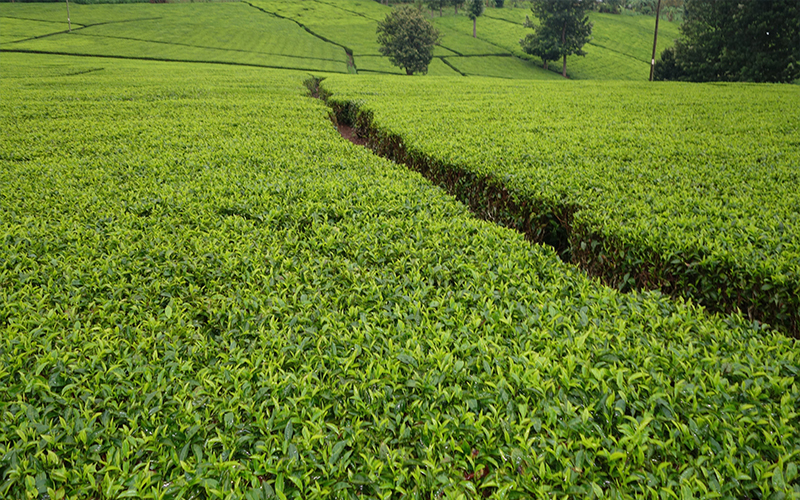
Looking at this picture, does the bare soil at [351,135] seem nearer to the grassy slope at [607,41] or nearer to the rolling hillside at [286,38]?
the rolling hillside at [286,38]

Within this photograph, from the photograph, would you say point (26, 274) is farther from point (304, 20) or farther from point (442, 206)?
point (304, 20)

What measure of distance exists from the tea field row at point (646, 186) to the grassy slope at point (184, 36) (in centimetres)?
3952

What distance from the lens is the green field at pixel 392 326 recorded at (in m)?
1.87

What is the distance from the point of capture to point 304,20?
67.6 metres

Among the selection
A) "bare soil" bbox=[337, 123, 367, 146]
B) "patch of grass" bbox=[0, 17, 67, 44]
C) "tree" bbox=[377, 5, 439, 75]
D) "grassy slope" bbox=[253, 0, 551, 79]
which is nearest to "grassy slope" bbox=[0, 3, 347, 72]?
"patch of grass" bbox=[0, 17, 67, 44]

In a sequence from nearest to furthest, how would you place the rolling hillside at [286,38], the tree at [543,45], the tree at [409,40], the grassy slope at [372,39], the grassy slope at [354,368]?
the grassy slope at [354,368], the rolling hillside at [286,38], the tree at [409,40], the grassy slope at [372,39], the tree at [543,45]

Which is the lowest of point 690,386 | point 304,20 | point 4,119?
point 690,386

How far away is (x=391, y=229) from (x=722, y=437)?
310cm

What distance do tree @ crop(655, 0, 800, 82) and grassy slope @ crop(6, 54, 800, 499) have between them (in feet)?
155

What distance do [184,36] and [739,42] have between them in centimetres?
6056

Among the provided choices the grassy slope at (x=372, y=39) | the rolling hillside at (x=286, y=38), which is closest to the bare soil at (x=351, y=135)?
the rolling hillside at (x=286, y=38)

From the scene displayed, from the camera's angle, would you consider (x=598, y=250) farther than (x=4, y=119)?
No

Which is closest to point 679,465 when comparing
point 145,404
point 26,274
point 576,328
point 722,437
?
point 722,437

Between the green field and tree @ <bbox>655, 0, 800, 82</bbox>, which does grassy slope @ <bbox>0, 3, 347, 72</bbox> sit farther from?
the green field
